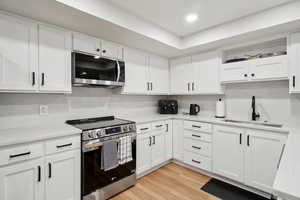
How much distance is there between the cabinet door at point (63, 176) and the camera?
157cm

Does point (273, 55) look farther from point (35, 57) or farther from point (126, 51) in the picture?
point (35, 57)

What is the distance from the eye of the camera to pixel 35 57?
5.71ft

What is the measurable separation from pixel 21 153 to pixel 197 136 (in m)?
2.38

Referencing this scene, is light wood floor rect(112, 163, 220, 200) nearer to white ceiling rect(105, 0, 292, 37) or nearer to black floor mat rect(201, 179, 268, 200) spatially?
black floor mat rect(201, 179, 268, 200)

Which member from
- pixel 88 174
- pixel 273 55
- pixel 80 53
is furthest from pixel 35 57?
pixel 273 55

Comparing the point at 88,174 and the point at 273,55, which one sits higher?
the point at 273,55

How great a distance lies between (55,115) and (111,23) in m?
1.43

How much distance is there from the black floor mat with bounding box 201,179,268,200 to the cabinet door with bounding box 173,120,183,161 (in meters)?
0.71

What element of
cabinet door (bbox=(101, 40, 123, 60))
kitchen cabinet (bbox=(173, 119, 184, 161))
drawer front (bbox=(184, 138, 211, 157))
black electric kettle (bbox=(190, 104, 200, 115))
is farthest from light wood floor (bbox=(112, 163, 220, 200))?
cabinet door (bbox=(101, 40, 123, 60))

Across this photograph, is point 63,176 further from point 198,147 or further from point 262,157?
point 262,157

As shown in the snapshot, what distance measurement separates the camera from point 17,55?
163 centimetres

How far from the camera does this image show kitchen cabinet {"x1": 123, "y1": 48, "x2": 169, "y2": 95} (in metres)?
2.66

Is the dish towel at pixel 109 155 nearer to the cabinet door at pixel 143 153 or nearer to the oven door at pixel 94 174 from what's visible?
the oven door at pixel 94 174

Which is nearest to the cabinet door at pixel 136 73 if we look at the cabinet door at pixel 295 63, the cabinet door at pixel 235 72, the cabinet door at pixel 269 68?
the cabinet door at pixel 235 72
